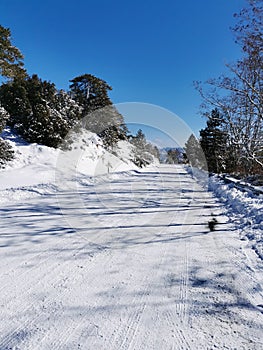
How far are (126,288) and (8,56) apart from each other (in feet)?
43.9

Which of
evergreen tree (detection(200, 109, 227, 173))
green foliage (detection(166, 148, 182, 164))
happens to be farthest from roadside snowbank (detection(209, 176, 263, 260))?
evergreen tree (detection(200, 109, 227, 173))

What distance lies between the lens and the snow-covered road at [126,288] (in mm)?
1582

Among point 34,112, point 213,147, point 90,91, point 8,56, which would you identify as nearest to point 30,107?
point 34,112

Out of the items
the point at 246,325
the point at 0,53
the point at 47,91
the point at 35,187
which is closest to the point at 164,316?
the point at 246,325

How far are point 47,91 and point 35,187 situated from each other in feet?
34.3

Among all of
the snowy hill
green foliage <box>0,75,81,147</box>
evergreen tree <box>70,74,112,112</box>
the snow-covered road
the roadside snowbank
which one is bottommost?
the snow-covered road

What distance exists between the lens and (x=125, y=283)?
2.29 meters

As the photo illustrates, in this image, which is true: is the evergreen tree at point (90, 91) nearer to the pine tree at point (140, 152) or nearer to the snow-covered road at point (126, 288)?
the pine tree at point (140, 152)

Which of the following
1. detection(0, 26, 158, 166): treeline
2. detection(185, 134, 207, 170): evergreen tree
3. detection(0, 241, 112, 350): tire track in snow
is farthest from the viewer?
detection(185, 134, 207, 170): evergreen tree

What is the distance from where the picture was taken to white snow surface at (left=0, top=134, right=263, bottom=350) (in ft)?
5.22

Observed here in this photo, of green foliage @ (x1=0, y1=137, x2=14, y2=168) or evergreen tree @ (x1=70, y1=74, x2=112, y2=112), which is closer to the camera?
green foliage @ (x1=0, y1=137, x2=14, y2=168)

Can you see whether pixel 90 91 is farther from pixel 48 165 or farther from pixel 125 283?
pixel 125 283

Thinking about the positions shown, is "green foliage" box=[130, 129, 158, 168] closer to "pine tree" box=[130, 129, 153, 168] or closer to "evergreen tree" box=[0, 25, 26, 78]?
"pine tree" box=[130, 129, 153, 168]

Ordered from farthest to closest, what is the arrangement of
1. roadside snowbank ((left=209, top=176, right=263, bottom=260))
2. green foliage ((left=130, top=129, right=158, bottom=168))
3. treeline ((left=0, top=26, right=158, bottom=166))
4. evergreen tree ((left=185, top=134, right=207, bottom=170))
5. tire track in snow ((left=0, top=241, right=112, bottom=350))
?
evergreen tree ((left=185, top=134, right=207, bottom=170)) → green foliage ((left=130, top=129, right=158, bottom=168)) → treeline ((left=0, top=26, right=158, bottom=166)) → roadside snowbank ((left=209, top=176, right=263, bottom=260)) → tire track in snow ((left=0, top=241, right=112, bottom=350))
